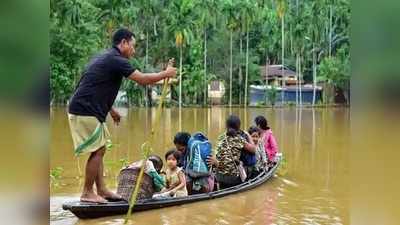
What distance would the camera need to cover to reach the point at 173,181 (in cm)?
696

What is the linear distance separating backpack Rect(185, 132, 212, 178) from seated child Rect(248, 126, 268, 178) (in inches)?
65.6

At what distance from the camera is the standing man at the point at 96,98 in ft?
18.5

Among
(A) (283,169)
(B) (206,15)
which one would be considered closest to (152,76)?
(A) (283,169)

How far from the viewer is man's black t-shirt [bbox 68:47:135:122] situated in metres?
5.61

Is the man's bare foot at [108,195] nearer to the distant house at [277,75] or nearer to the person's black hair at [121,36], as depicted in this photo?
the person's black hair at [121,36]

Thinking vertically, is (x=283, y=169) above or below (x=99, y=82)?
below

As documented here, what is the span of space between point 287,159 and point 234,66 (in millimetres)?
38659

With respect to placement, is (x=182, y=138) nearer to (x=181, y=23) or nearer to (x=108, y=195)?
(x=108, y=195)

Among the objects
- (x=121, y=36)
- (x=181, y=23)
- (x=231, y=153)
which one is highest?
(x=181, y=23)

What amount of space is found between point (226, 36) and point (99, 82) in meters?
44.8

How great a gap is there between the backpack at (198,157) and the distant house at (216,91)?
42.4m

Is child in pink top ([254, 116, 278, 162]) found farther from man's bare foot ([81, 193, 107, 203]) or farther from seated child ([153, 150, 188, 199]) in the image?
man's bare foot ([81, 193, 107, 203])

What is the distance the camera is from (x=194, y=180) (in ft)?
23.9
